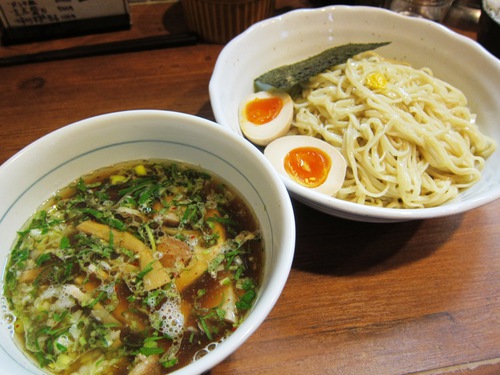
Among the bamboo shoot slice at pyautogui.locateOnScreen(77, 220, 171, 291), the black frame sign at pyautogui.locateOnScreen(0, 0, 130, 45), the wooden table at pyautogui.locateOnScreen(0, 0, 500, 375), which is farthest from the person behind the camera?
the black frame sign at pyautogui.locateOnScreen(0, 0, 130, 45)

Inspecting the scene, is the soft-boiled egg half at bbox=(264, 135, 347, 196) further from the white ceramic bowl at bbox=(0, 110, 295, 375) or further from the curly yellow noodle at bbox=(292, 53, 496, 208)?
the white ceramic bowl at bbox=(0, 110, 295, 375)

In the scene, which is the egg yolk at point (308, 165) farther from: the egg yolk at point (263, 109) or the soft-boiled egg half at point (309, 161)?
the egg yolk at point (263, 109)

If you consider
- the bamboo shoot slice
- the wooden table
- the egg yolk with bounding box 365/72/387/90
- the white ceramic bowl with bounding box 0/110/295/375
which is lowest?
the wooden table

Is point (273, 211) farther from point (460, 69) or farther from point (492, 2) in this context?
point (492, 2)

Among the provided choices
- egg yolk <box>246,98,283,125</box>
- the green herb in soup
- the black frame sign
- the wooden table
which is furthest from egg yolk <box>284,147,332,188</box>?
the black frame sign

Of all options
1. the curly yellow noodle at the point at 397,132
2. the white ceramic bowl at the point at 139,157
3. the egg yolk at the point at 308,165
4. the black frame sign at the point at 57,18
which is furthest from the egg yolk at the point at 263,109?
the black frame sign at the point at 57,18

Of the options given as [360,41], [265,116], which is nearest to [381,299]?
[265,116]
